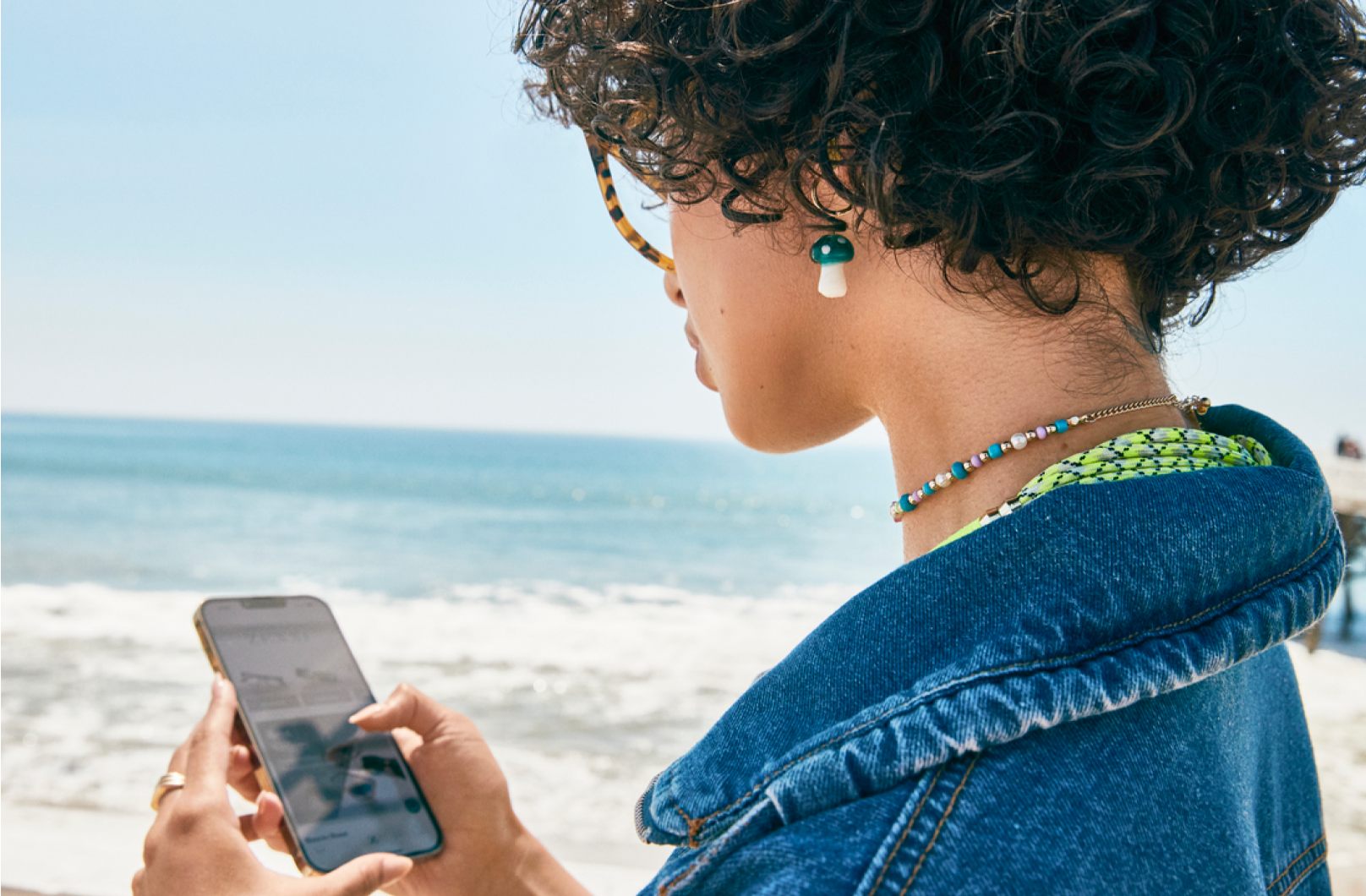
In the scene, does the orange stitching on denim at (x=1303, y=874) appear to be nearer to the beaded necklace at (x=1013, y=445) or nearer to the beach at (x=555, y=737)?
the beaded necklace at (x=1013, y=445)

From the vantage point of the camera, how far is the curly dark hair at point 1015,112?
0.66 metres

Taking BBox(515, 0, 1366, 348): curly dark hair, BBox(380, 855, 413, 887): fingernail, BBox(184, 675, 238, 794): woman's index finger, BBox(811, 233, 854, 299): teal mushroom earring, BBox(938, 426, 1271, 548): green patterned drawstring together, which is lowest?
BBox(380, 855, 413, 887): fingernail

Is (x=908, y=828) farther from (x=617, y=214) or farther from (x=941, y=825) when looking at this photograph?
(x=617, y=214)

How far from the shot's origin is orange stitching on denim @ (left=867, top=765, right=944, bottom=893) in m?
0.49

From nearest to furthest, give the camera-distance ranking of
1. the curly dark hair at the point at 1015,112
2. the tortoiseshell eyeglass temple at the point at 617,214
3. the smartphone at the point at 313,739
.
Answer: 1. the curly dark hair at the point at 1015,112
2. the tortoiseshell eyeglass temple at the point at 617,214
3. the smartphone at the point at 313,739

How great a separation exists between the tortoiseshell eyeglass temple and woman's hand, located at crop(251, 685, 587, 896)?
2.43ft

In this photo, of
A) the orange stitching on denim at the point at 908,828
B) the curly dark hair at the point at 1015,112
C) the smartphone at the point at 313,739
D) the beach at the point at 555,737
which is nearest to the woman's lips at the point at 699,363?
the curly dark hair at the point at 1015,112

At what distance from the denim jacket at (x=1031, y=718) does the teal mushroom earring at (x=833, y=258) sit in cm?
29

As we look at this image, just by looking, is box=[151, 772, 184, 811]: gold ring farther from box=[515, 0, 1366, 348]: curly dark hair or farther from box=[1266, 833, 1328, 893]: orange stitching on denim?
box=[1266, 833, 1328, 893]: orange stitching on denim

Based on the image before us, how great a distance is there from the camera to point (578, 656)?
9.66 metres

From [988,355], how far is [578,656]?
30.5ft

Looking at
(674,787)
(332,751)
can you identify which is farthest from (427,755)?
(674,787)

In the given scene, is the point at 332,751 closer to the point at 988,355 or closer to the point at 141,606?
the point at 988,355

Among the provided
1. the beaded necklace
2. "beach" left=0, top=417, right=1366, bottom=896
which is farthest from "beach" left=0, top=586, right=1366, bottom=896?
the beaded necklace
